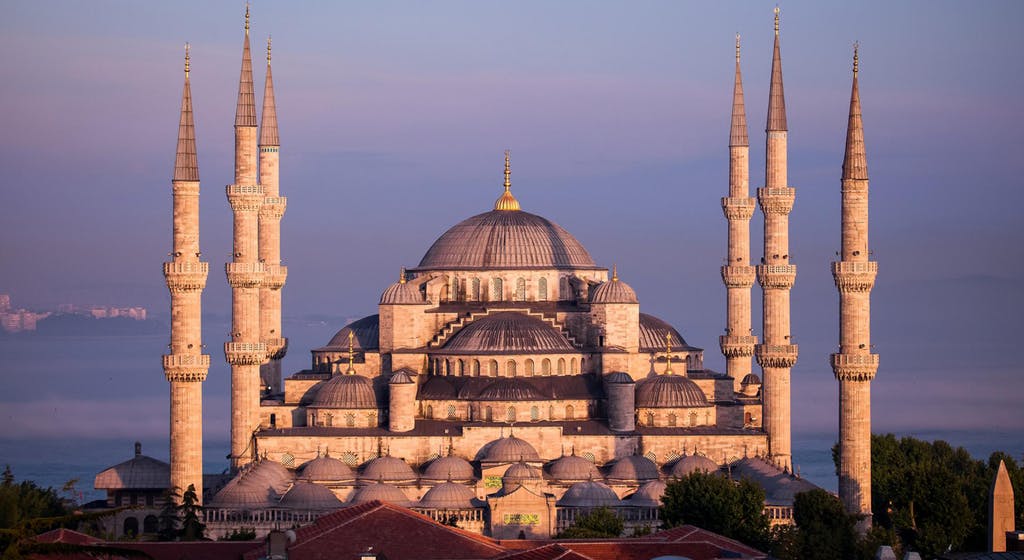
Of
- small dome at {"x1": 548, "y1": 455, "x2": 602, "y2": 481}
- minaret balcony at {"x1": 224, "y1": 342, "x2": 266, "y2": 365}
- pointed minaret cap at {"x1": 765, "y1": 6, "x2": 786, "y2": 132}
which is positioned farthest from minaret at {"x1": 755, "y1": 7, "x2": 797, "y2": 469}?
minaret balcony at {"x1": 224, "y1": 342, "x2": 266, "y2": 365}

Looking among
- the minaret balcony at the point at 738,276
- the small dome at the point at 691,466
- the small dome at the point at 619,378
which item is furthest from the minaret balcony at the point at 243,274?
the minaret balcony at the point at 738,276

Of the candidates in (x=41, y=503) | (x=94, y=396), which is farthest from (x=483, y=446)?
(x=94, y=396)

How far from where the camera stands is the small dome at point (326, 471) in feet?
195

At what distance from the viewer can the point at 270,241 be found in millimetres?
67812

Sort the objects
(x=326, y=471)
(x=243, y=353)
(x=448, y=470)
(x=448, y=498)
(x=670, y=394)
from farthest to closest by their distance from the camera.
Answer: (x=670, y=394)
(x=243, y=353)
(x=448, y=470)
(x=326, y=471)
(x=448, y=498)

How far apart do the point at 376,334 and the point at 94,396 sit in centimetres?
7995

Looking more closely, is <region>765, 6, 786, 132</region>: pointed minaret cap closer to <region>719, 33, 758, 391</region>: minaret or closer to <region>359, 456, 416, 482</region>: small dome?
<region>719, 33, 758, 391</region>: minaret

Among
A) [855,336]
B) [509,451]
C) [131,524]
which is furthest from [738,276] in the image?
[131,524]

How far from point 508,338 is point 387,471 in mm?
6917

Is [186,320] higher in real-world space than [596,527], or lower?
higher

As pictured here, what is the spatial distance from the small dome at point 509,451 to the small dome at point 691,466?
375 centimetres

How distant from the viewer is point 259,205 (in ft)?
213

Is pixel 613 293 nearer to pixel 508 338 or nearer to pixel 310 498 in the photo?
pixel 508 338

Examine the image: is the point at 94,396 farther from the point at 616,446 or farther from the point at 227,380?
the point at 616,446
